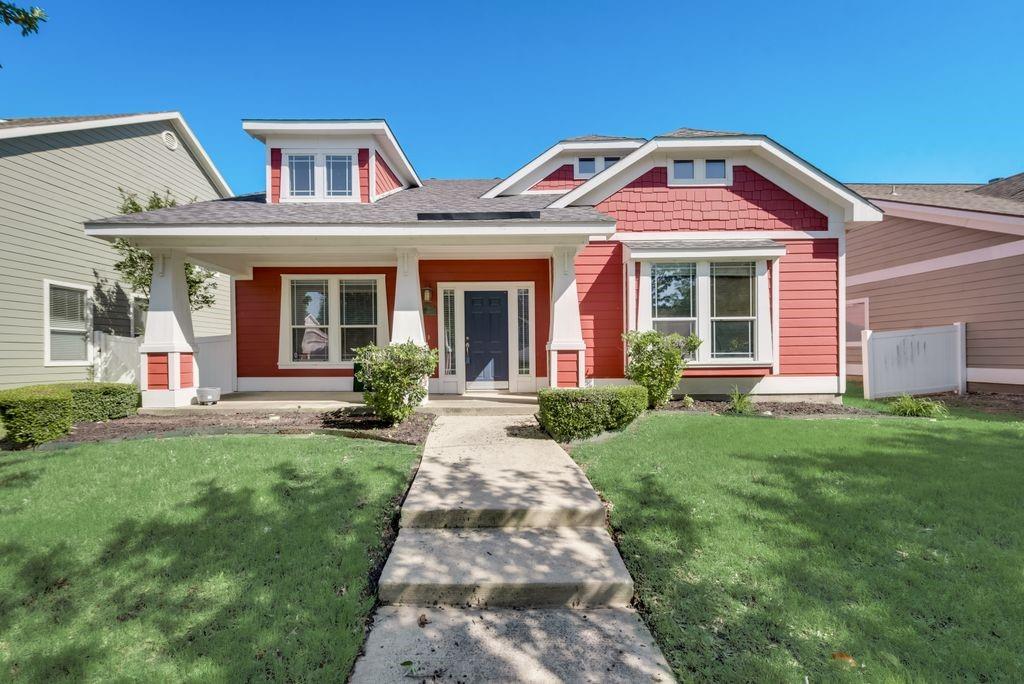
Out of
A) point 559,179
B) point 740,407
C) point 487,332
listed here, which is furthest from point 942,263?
point 487,332

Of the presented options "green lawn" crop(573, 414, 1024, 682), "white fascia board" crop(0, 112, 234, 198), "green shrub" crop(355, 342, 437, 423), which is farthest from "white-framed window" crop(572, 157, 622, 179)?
"white fascia board" crop(0, 112, 234, 198)

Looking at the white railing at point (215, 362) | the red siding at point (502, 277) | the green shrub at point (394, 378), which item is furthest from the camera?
the red siding at point (502, 277)

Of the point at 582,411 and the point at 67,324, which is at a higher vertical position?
the point at 67,324

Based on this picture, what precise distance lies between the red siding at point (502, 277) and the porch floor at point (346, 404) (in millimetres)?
1168

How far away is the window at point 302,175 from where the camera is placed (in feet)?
31.9

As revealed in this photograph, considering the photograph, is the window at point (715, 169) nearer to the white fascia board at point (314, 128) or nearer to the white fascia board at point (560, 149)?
the white fascia board at point (560, 149)

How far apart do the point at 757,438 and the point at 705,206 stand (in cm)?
509

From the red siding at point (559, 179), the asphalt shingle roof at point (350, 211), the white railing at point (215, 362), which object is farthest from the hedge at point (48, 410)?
the red siding at point (559, 179)

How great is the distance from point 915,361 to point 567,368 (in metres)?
8.04

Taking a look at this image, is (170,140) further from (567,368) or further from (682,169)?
(682,169)

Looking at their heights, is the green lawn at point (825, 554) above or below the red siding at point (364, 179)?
below

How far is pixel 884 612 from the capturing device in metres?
2.52

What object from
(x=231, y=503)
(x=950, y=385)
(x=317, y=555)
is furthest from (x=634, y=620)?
(x=950, y=385)

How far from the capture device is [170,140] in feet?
42.8
